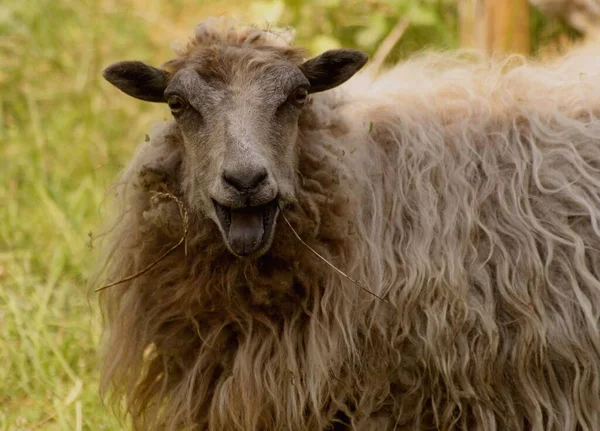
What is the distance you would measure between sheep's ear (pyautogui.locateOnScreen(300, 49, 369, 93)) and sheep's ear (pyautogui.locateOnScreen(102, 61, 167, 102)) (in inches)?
16.6

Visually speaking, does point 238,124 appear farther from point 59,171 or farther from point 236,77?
point 59,171

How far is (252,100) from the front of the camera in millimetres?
2816

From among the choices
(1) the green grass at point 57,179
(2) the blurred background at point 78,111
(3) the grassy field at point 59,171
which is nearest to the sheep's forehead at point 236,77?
(3) the grassy field at point 59,171

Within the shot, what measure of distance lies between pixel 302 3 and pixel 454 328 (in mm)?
3135

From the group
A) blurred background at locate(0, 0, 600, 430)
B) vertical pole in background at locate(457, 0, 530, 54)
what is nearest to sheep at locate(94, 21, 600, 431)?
blurred background at locate(0, 0, 600, 430)

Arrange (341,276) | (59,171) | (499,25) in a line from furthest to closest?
(59,171), (499,25), (341,276)

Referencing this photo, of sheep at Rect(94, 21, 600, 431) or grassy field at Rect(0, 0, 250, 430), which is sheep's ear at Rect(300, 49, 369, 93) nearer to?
sheep at Rect(94, 21, 600, 431)

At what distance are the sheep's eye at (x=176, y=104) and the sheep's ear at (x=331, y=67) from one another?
37 centimetres

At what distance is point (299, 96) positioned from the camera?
293 cm

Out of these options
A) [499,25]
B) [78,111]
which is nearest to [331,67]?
[499,25]

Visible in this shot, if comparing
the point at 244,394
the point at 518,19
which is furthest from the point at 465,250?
the point at 518,19

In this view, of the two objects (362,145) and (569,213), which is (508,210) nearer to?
(569,213)

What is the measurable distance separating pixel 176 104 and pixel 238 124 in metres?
0.24

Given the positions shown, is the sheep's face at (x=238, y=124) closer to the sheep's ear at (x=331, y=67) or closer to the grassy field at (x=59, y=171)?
the sheep's ear at (x=331, y=67)
